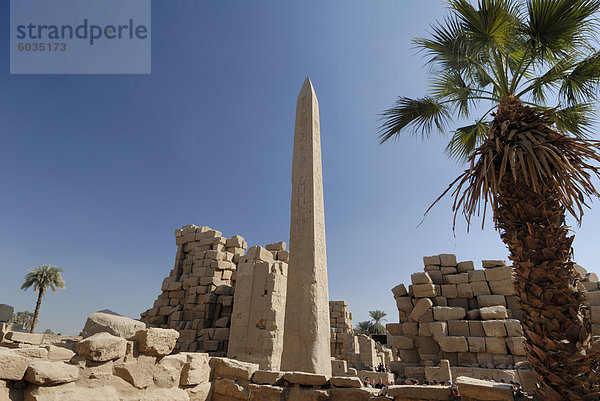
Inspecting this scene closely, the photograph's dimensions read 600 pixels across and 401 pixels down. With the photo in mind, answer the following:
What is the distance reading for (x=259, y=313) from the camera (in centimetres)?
955

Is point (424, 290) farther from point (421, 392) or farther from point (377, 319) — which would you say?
point (377, 319)

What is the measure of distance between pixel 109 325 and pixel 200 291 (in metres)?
7.99

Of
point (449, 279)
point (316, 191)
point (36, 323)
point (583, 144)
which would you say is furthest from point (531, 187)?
point (36, 323)

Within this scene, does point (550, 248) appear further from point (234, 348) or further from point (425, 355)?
point (234, 348)

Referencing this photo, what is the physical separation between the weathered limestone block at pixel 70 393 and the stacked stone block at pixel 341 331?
491 inches

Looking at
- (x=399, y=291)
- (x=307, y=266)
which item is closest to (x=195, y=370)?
(x=307, y=266)

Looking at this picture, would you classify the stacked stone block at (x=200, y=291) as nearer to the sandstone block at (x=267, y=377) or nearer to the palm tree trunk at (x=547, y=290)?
the sandstone block at (x=267, y=377)

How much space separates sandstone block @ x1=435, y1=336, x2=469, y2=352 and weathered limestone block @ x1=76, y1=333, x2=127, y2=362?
6827 mm

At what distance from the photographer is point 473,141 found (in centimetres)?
560

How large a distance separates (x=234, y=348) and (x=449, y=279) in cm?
618

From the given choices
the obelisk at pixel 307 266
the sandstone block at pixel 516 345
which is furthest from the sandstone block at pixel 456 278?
the obelisk at pixel 307 266

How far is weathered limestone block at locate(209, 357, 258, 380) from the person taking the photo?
4.31 metres

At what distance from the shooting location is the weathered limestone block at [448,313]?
7945mm

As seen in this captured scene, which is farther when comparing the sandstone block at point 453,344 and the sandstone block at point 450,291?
the sandstone block at point 450,291
